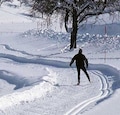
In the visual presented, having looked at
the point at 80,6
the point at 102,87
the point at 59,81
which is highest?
the point at 80,6

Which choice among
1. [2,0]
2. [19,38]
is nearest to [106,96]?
[19,38]

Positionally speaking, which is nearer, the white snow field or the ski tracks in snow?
the ski tracks in snow

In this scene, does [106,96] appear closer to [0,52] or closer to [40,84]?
[40,84]

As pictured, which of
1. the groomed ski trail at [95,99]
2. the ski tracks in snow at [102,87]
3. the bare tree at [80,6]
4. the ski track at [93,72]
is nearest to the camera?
the groomed ski trail at [95,99]

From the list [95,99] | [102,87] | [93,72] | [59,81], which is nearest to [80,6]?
[93,72]

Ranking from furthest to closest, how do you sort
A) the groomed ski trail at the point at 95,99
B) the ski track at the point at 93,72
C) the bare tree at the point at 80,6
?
the bare tree at the point at 80,6, the ski track at the point at 93,72, the groomed ski trail at the point at 95,99

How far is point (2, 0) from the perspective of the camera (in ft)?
331

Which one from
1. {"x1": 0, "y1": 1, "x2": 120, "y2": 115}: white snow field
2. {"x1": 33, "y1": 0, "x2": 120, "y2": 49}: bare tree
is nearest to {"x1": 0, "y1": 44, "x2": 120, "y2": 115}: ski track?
{"x1": 0, "y1": 1, "x2": 120, "y2": 115}: white snow field

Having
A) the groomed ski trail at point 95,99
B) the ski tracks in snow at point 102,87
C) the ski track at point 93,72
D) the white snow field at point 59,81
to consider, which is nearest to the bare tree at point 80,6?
the white snow field at point 59,81

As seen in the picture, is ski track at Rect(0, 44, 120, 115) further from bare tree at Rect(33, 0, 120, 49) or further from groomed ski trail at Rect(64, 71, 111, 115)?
bare tree at Rect(33, 0, 120, 49)

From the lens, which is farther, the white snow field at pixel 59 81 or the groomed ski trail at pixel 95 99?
the white snow field at pixel 59 81

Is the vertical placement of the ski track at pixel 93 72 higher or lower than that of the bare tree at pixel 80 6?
lower

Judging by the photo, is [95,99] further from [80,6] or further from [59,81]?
[80,6]

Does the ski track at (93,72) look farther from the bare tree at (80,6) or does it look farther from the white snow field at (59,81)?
the bare tree at (80,6)
